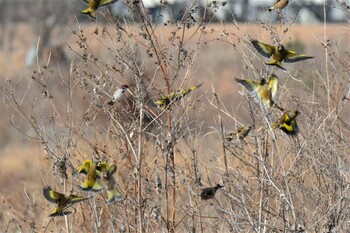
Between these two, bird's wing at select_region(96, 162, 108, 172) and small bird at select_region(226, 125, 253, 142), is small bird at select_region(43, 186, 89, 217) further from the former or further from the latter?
small bird at select_region(226, 125, 253, 142)

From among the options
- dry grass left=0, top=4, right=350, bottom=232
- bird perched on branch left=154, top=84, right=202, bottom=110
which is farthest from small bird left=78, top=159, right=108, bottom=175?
bird perched on branch left=154, top=84, right=202, bottom=110

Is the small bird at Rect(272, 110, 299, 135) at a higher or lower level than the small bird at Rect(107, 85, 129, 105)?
lower

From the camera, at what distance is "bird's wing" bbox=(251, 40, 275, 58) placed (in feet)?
17.0

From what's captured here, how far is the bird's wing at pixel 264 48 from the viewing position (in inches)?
204

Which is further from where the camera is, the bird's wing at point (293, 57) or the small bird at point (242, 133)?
the small bird at point (242, 133)

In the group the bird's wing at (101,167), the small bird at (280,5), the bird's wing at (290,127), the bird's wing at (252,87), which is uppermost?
the small bird at (280,5)

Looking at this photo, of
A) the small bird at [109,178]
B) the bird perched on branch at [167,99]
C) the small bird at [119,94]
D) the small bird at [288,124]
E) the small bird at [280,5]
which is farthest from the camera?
the small bird at [280,5]

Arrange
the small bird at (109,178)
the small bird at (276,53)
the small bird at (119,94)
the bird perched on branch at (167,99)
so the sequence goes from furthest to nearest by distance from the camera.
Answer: the bird perched on branch at (167,99)
the small bird at (119,94)
the small bird at (276,53)
the small bird at (109,178)

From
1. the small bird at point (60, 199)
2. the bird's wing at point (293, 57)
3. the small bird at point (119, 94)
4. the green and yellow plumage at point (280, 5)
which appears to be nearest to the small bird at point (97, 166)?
the small bird at point (60, 199)

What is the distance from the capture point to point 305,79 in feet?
28.6

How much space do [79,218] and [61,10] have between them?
24602 millimetres

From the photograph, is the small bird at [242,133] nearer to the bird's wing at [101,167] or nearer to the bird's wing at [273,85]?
the bird's wing at [273,85]

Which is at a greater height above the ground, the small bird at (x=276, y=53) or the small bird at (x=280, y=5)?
the small bird at (x=280, y=5)

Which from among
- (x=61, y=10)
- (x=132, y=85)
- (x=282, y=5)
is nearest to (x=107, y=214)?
(x=132, y=85)
